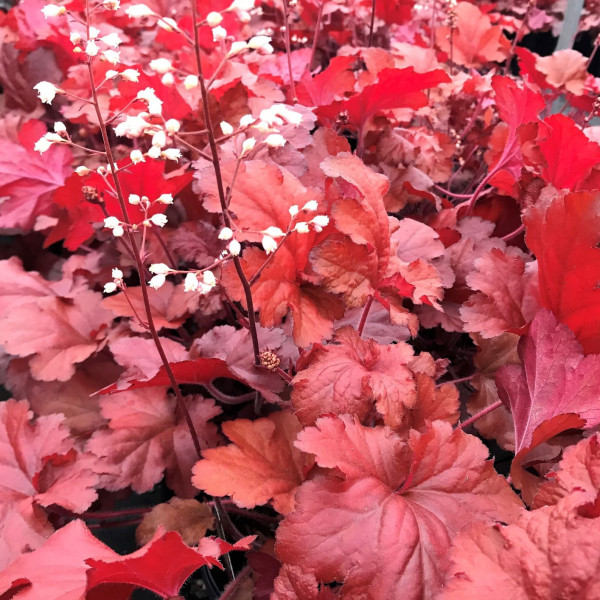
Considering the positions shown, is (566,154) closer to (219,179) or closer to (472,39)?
(219,179)

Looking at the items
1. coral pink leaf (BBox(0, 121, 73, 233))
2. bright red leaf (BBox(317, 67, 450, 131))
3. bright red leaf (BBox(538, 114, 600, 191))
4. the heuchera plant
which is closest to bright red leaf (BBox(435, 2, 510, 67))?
the heuchera plant

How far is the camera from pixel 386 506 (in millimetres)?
559

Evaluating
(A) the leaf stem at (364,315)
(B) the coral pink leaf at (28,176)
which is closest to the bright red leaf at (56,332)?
(B) the coral pink leaf at (28,176)

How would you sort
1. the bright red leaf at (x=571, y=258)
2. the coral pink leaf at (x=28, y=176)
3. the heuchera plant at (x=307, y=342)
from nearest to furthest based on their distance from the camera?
the heuchera plant at (x=307, y=342) → the bright red leaf at (x=571, y=258) → the coral pink leaf at (x=28, y=176)

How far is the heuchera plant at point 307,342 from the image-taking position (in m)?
0.52

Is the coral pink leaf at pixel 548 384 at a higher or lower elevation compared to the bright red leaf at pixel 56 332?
higher

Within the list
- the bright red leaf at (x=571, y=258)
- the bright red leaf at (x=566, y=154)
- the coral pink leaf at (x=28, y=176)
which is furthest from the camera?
the coral pink leaf at (x=28, y=176)

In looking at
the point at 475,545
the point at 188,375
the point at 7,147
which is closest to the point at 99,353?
the point at 188,375

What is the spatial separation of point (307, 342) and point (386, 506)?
21 centimetres

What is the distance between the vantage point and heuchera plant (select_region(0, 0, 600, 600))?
0.52 metres

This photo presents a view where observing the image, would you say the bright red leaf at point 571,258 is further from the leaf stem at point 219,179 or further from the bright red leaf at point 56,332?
the bright red leaf at point 56,332

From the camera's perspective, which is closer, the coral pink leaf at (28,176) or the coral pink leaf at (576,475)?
the coral pink leaf at (576,475)

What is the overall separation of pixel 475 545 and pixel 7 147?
1047 mm

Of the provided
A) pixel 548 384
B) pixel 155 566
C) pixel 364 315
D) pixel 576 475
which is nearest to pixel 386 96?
pixel 364 315
